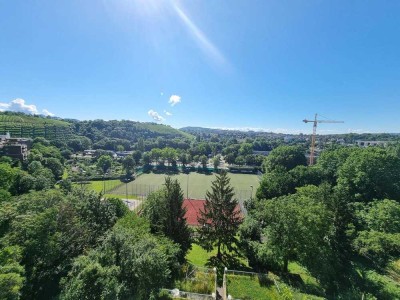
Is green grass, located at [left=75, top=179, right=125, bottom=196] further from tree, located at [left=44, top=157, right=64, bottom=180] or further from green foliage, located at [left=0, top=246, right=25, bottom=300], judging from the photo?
green foliage, located at [left=0, top=246, right=25, bottom=300]

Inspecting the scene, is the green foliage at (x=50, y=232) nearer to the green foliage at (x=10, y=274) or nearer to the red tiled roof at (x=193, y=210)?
the green foliage at (x=10, y=274)

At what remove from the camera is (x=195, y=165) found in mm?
95062

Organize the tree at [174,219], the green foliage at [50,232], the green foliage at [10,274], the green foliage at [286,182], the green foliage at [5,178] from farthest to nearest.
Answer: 1. the green foliage at [286,182]
2. the green foliage at [5,178]
3. the tree at [174,219]
4. the green foliage at [50,232]
5. the green foliage at [10,274]

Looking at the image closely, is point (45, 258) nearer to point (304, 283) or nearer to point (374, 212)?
point (304, 283)

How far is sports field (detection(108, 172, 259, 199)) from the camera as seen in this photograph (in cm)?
5601

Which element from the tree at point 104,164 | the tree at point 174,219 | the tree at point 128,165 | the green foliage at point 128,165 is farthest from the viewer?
the tree at point 104,164

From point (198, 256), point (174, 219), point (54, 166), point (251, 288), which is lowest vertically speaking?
point (198, 256)

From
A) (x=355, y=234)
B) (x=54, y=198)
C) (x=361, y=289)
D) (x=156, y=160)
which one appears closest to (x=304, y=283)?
(x=361, y=289)

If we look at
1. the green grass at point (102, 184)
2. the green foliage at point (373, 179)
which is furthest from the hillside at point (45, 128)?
the green foliage at point (373, 179)

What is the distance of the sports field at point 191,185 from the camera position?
5601 centimetres

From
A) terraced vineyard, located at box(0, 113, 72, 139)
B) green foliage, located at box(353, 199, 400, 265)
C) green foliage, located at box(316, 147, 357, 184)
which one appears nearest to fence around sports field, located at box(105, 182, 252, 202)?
green foliage, located at box(316, 147, 357, 184)

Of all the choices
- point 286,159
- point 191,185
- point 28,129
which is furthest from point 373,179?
point 28,129

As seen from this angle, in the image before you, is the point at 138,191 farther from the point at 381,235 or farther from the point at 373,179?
the point at 381,235

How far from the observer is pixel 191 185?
65312 mm
